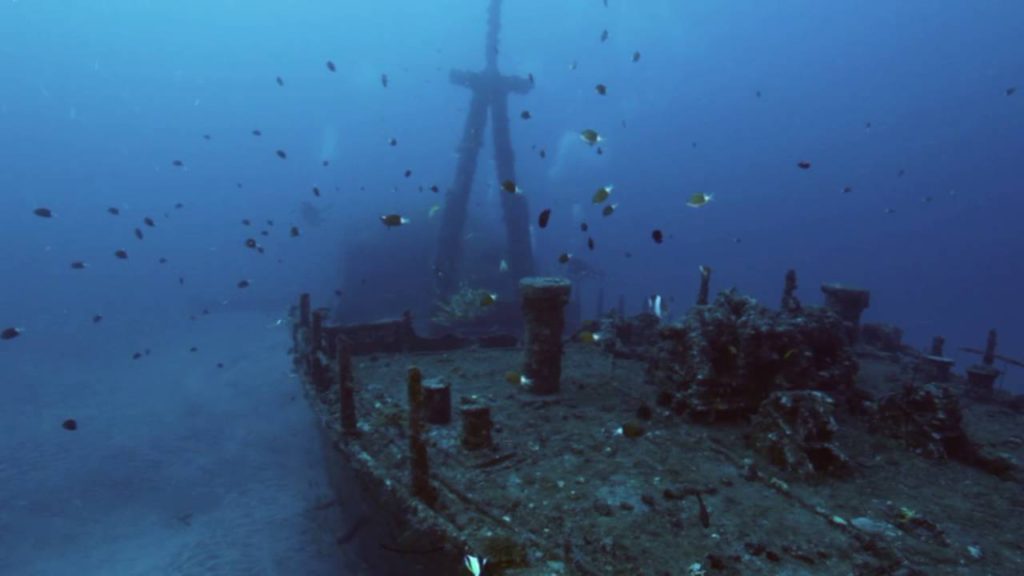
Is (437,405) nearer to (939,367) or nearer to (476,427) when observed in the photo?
(476,427)

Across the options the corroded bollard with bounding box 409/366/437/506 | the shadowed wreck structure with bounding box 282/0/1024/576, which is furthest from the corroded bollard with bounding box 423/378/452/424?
the corroded bollard with bounding box 409/366/437/506

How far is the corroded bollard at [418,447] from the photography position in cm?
614

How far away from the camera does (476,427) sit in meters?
7.85

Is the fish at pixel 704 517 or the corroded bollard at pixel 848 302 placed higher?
the corroded bollard at pixel 848 302

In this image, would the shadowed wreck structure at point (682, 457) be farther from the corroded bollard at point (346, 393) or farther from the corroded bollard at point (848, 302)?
the corroded bollard at point (848, 302)

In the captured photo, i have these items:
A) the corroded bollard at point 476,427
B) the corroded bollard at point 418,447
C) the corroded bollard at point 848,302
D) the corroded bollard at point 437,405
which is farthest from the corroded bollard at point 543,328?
the corroded bollard at point 848,302

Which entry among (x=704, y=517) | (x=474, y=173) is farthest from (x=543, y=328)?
(x=474, y=173)

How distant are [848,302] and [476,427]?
11922 mm

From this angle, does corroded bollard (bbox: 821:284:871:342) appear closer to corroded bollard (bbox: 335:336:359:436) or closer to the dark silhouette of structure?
corroded bollard (bbox: 335:336:359:436)

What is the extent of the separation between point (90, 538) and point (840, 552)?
1484 cm

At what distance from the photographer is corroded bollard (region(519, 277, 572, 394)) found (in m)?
9.96

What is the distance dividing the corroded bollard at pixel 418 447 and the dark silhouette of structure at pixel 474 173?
804 inches

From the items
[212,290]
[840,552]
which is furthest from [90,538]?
[212,290]

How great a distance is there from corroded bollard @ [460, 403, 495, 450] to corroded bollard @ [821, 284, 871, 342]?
11.2 m
